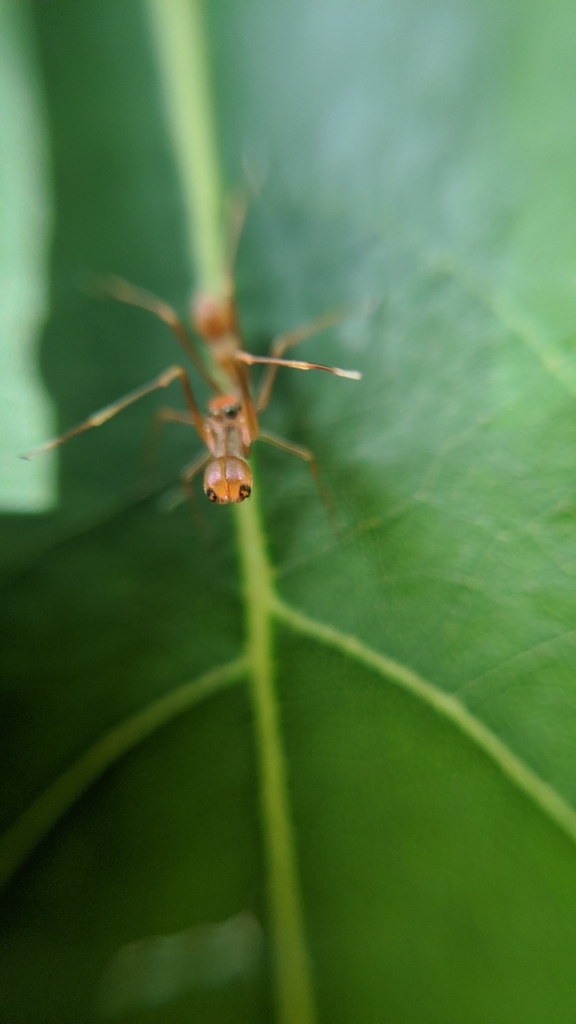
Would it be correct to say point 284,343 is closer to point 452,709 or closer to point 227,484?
point 227,484

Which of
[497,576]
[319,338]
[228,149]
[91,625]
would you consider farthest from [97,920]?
[228,149]

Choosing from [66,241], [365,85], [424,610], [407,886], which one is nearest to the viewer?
[407,886]

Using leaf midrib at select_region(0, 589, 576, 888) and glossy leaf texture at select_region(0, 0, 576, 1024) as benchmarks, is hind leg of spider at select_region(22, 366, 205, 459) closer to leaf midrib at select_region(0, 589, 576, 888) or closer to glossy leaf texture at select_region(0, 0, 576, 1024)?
glossy leaf texture at select_region(0, 0, 576, 1024)

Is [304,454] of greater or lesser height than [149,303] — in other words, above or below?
below

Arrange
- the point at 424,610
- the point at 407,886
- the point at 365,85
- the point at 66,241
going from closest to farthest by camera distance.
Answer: the point at 407,886 → the point at 424,610 → the point at 365,85 → the point at 66,241

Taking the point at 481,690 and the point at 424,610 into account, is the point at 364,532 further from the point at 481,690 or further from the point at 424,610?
the point at 481,690

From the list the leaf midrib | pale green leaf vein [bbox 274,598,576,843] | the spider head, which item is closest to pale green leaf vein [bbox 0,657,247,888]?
the leaf midrib

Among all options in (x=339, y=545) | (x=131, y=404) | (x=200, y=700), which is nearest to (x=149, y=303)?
(x=131, y=404)
